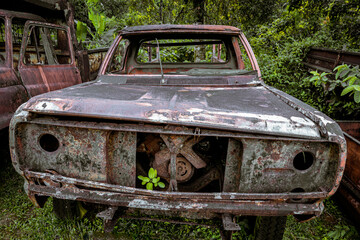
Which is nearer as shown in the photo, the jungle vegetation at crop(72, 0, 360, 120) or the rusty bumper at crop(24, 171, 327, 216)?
the rusty bumper at crop(24, 171, 327, 216)

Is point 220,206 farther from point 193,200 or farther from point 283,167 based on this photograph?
point 283,167

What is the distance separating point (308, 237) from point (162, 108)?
73.6 inches

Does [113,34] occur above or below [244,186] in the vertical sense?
above

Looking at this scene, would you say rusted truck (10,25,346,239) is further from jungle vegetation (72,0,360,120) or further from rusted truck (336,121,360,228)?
jungle vegetation (72,0,360,120)

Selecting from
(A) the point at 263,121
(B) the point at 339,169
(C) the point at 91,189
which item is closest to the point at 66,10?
(C) the point at 91,189

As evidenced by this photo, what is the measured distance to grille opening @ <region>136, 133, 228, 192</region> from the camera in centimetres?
165

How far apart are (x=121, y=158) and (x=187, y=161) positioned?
47cm

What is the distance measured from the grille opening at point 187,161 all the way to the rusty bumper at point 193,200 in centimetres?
23

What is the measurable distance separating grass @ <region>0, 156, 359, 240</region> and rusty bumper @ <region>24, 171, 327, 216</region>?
0.63 m

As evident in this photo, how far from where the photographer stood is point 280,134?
4.40 ft

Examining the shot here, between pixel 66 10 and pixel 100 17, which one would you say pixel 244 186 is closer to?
pixel 66 10

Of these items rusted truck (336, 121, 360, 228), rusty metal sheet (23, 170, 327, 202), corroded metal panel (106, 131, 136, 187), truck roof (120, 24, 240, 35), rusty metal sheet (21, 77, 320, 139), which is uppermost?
truck roof (120, 24, 240, 35)

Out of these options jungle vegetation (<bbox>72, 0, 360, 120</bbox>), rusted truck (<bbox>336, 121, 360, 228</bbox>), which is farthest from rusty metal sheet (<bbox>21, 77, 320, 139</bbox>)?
jungle vegetation (<bbox>72, 0, 360, 120</bbox>)

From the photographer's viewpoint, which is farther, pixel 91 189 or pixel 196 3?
pixel 196 3
